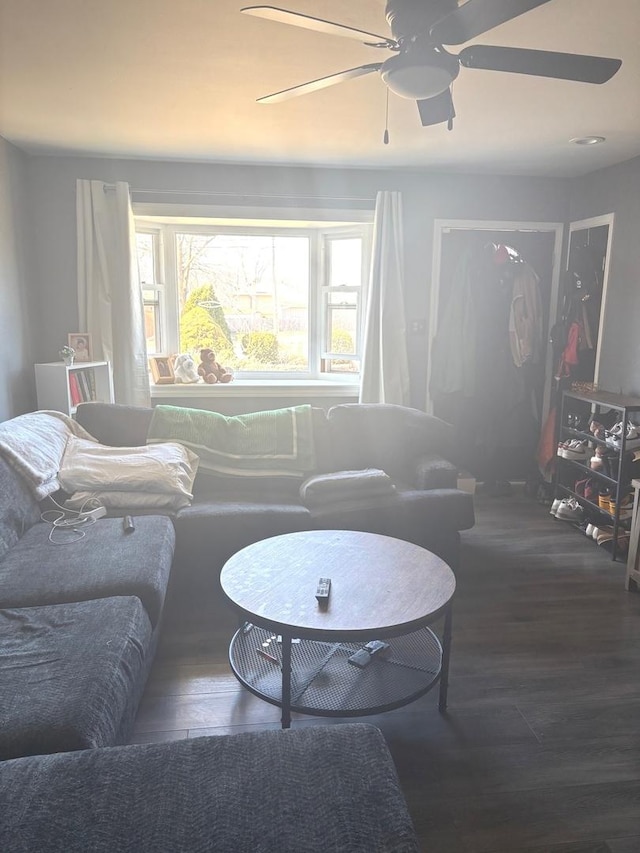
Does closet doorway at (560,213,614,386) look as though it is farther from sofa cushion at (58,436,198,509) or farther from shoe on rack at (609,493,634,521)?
sofa cushion at (58,436,198,509)

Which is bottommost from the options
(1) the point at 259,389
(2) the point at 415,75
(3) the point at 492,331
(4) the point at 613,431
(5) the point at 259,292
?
(4) the point at 613,431

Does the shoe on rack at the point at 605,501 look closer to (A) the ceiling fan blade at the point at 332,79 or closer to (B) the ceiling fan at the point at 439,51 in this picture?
(B) the ceiling fan at the point at 439,51

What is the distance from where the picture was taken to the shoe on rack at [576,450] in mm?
3885

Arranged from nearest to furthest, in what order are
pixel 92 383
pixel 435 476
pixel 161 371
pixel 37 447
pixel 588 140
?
pixel 37 447 → pixel 435 476 → pixel 588 140 → pixel 92 383 → pixel 161 371

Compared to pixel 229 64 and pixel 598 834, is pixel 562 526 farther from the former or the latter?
pixel 229 64

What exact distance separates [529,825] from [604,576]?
1.88 m

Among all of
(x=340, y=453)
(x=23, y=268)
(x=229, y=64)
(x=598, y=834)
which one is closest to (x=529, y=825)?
(x=598, y=834)

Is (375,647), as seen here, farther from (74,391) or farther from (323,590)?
(74,391)

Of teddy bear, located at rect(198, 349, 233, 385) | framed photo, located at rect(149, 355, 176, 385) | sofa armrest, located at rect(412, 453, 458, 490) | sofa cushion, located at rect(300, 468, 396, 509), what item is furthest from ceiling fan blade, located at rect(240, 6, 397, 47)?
framed photo, located at rect(149, 355, 176, 385)

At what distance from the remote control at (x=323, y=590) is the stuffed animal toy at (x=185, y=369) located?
2.77 metres

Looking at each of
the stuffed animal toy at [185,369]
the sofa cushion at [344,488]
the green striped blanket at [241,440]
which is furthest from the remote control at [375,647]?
the stuffed animal toy at [185,369]

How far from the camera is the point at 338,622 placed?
1819mm

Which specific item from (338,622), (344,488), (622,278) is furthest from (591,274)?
(338,622)

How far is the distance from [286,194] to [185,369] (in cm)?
149
